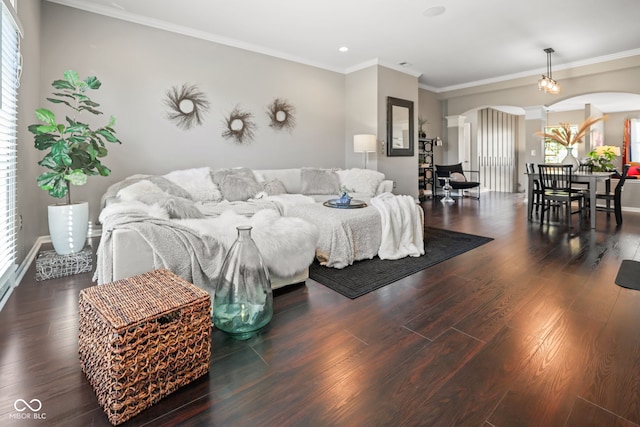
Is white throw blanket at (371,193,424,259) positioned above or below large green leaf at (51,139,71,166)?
below

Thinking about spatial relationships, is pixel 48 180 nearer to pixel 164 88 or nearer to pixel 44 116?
pixel 44 116

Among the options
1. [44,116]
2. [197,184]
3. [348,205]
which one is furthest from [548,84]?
[44,116]

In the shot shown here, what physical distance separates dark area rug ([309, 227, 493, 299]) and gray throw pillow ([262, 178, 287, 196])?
162cm

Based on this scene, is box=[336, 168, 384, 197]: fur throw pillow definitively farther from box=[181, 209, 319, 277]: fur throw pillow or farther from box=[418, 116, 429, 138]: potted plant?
box=[418, 116, 429, 138]: potted plant

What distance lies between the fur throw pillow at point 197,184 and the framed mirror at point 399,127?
3542 mm

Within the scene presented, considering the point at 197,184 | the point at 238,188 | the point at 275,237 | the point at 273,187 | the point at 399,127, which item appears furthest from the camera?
the point at 399,127

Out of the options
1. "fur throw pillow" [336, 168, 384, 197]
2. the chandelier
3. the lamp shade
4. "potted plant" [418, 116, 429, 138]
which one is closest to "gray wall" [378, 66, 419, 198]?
the lamp shade

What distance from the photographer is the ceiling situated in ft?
12.8

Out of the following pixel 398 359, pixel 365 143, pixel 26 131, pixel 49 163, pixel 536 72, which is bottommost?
pixel 398 359

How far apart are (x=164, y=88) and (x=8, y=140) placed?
222 cm

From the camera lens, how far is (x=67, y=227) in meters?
2.92

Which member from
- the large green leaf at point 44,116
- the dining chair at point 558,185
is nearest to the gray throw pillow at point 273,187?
the large green leaf at point 44,116

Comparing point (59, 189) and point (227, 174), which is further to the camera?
point (227, 174)

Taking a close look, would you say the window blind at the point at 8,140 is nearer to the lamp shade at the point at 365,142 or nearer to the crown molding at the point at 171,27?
the crown molding at the point at 171,27
